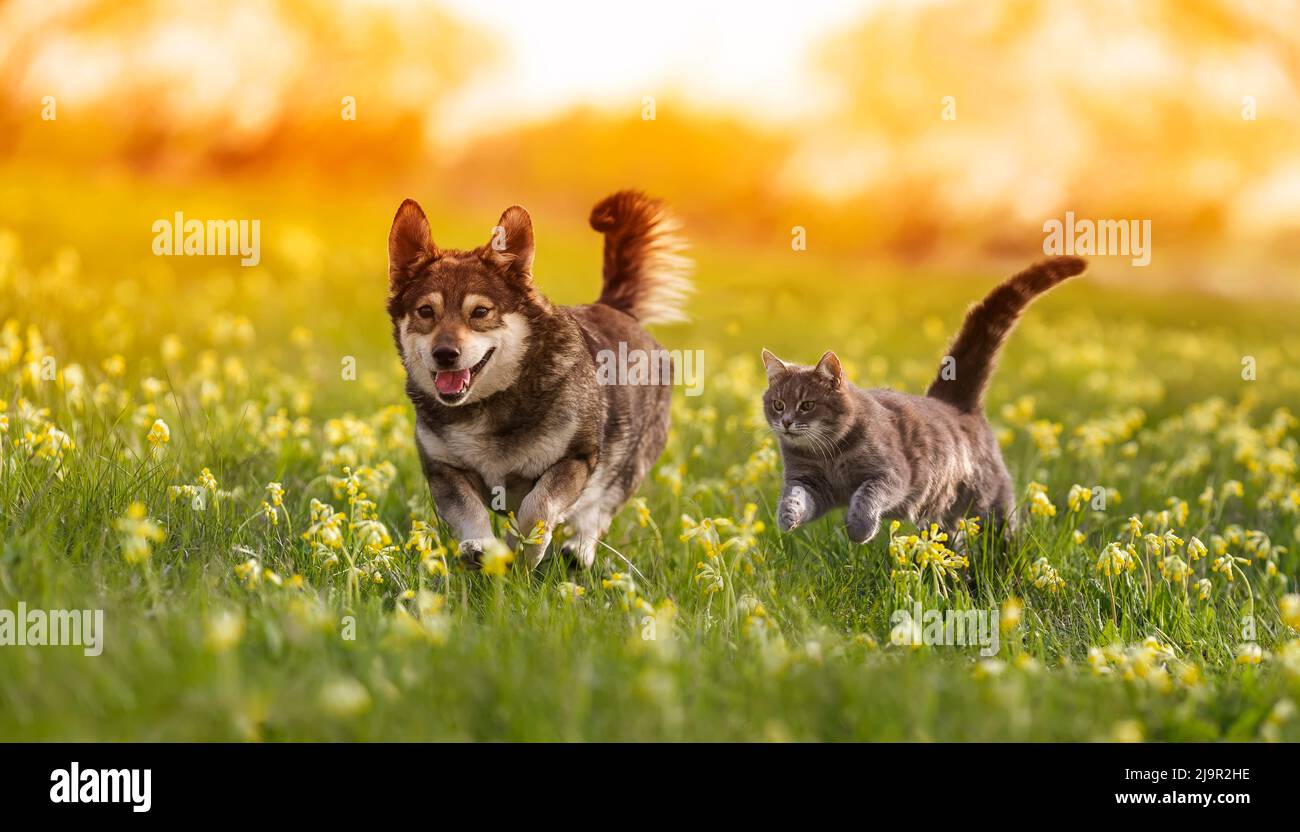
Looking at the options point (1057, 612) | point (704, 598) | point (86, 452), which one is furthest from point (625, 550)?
point (86, 452)

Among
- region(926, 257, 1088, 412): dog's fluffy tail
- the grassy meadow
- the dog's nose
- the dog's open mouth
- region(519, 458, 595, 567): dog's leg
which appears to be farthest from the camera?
region(926, 257, 1088, 412): dog's fluffy tail

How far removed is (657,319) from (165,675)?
14.3 feet

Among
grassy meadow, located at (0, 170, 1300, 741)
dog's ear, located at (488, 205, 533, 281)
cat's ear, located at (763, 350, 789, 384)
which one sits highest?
dog's ear, located at (488, 205, 533, 281)

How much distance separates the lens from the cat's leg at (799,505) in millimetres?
6109

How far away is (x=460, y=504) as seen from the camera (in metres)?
6.03

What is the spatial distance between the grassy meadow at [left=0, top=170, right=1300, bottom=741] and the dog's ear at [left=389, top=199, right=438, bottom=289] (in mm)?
1080

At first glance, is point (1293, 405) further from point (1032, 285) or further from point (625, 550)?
point (625, 550)

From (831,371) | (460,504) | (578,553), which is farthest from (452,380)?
(831,371)

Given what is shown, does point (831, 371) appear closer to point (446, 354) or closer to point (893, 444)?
point (893, 444)

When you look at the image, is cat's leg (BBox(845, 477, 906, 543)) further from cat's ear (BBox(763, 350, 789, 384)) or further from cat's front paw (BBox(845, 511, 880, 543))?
cat's ear (BBox(763, 350, 789, 384))

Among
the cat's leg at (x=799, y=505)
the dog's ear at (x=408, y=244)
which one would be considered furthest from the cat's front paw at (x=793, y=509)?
the dog's ear at (x=408, y=244)

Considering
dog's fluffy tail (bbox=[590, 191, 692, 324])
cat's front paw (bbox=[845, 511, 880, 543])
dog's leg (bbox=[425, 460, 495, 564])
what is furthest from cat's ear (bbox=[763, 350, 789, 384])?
dog's leg (bbox=[425, 460, 495, 564])

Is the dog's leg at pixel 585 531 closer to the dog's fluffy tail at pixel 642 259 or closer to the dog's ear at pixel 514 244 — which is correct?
the dog's ear at pixel 514 244

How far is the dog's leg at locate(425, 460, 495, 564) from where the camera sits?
233 inches
